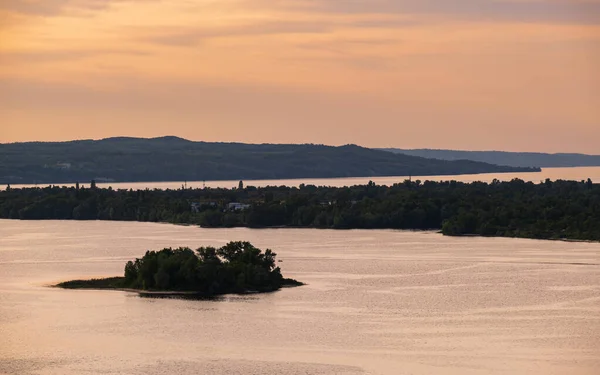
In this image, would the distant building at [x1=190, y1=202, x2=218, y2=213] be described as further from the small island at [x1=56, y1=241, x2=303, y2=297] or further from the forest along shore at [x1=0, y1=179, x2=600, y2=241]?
the small island at [x1=56, y1=241, x2=303, y2=297]

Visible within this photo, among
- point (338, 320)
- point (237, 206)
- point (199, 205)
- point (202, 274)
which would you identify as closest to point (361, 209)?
point (237, 206)

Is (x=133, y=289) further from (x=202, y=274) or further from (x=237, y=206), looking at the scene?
(x=237, y=206)

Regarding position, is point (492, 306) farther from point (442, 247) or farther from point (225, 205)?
point (225, 205)

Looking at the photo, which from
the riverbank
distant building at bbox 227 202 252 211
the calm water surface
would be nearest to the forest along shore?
distant building at bbox 227 202 252 211

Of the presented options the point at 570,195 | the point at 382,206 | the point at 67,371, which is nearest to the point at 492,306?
the point at 67,371

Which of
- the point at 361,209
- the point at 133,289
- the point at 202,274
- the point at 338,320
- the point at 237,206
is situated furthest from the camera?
the point at 237,206

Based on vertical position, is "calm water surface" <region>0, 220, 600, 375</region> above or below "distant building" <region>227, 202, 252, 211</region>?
below
